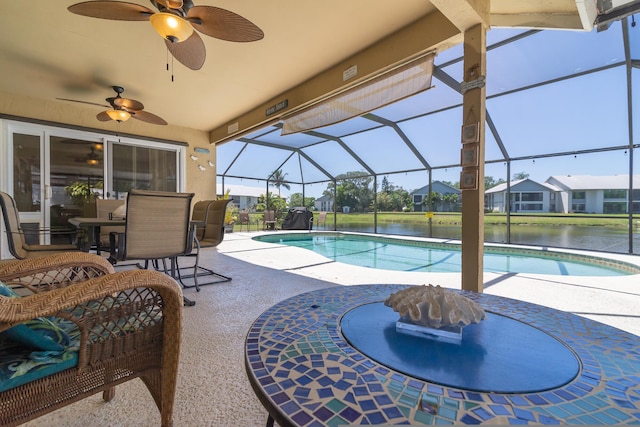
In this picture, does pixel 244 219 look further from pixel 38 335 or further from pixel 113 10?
pixel 38 335

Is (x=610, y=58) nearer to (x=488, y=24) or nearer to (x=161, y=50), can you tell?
(x=488, y=24)

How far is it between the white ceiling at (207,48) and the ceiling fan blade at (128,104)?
46 centimetres

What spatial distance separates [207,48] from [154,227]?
91.6 inches

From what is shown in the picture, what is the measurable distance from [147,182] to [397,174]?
6983 mm

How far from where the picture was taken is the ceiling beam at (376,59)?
2775 millimetres

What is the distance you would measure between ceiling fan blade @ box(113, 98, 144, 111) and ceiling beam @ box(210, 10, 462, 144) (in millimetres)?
2013

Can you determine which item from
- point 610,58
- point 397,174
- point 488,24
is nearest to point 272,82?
point 488,24

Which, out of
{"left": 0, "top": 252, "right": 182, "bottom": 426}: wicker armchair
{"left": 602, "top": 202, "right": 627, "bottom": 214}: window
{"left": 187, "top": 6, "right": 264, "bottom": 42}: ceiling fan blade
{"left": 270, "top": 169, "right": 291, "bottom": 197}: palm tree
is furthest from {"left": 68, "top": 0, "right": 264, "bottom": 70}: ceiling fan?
{"left": 270, "top": 169, "right": 291, "bottom": 197}: palm tree

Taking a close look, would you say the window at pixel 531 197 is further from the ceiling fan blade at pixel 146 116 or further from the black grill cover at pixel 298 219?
the ceiling fan blade at pixel 146 116

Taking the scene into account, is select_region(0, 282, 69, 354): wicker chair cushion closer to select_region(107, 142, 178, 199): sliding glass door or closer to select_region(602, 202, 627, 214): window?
select_region(107, 142, 178, 199): sliding glass door

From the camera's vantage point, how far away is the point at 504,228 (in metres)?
7.14

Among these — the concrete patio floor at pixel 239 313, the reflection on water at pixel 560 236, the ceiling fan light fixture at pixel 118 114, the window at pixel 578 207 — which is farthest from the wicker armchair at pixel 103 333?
the window at pixel 578 207

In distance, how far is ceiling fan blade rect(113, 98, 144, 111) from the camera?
3756 mm

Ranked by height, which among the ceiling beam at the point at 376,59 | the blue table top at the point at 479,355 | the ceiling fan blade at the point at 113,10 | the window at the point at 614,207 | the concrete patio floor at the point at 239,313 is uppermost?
the ceiling beam at the point at 376,59
